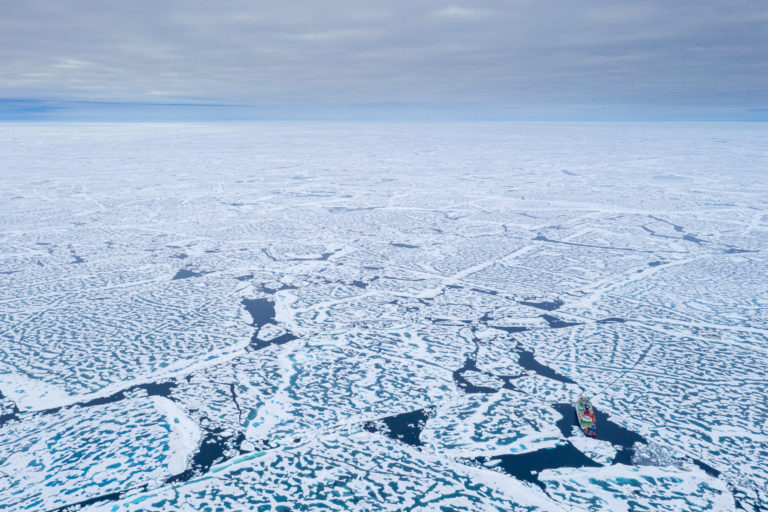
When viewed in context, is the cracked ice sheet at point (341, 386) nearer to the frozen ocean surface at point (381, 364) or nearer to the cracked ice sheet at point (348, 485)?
the frozen ocean surface at point (381, 364)

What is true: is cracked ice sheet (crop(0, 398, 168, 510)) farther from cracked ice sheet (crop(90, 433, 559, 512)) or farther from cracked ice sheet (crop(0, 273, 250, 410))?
cracked ice sheet (crop(0, 273, 250, 410))

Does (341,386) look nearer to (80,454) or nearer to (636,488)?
(80,454)

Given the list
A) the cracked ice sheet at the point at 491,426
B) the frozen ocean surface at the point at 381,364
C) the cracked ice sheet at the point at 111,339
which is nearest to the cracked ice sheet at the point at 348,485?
the frozen ocean surface at the point at 381,364

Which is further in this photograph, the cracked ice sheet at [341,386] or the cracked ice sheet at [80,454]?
the cracked ice sheet at [341,386]

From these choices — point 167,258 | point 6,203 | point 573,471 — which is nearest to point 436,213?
point 167,258

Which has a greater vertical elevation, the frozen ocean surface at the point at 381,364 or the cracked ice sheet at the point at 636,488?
the frozen ocean surface at the point at 381,364

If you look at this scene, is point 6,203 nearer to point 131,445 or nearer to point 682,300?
point 131,445

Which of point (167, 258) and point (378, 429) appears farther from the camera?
point (167, 258)
